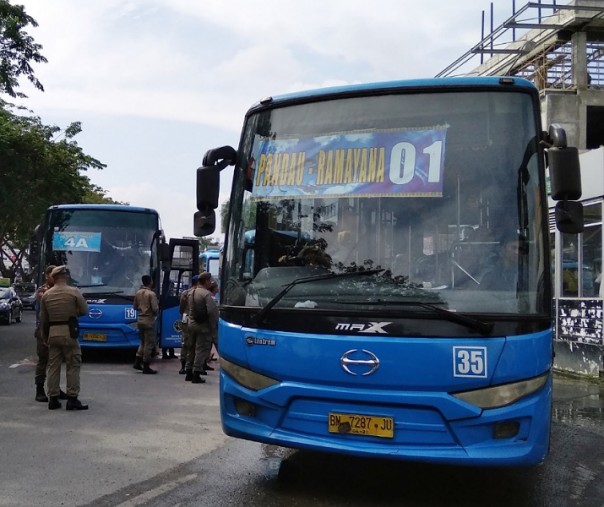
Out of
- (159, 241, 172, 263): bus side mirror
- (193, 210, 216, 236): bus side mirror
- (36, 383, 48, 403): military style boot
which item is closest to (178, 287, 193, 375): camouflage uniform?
(159, 241, 172, 263): bus side mirror

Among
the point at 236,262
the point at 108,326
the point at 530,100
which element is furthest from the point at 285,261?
the point at 108,326

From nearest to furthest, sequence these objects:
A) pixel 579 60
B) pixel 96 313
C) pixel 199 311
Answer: pixel 199 311
pixel 96 313
pixel 579 60

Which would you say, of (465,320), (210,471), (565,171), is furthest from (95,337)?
(565,171)

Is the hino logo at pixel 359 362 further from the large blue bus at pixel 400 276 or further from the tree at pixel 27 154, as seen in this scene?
the tree at pixel 27 154

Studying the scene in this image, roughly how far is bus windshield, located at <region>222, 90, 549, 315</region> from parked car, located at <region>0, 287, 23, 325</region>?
22497 mm

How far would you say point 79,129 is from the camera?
31.0 meters

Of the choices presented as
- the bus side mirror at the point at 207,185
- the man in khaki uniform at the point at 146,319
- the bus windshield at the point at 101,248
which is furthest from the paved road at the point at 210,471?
the bus windshield at the point at 101,248

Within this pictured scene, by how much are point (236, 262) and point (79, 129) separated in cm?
2746

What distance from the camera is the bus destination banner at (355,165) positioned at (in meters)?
5.12

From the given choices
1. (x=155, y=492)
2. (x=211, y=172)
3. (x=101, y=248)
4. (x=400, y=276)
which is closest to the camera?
(x=400, y=276)

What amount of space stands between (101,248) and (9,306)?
13.9 metres

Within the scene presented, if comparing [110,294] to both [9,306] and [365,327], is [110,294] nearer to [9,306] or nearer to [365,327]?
[365,327]

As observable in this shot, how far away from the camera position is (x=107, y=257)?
45.9 ft

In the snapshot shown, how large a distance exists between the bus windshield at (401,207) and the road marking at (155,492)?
150cm
